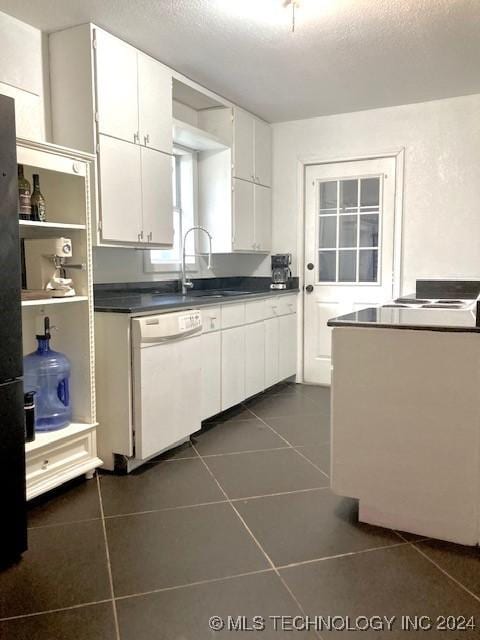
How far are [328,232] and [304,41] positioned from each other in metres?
1.87

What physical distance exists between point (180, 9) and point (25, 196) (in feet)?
4.05

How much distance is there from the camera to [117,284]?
3.42m

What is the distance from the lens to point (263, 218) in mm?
4621

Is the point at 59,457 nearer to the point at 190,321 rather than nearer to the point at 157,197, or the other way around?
the point at 190,321

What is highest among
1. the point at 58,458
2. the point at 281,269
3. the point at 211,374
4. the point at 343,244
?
the point at 343,244

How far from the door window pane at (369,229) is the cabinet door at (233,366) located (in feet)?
4.83

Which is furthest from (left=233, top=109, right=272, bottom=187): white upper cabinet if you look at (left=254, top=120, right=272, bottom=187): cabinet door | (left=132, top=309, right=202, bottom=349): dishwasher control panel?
(left=132, top=309, right=202, bottom=349): dishwasher control panel

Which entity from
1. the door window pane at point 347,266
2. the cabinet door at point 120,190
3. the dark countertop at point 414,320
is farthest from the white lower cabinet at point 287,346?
the dark countertop at point 414,320

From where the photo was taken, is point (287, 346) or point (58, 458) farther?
point (287, 346)

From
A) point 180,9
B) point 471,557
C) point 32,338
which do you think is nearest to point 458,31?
point 180,9

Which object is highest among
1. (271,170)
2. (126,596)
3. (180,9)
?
(180,9)

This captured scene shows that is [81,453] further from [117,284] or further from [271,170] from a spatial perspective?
[271,170]

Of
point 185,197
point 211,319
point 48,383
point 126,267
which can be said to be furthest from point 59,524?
point 185,197

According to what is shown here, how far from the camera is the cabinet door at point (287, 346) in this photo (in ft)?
14.4
